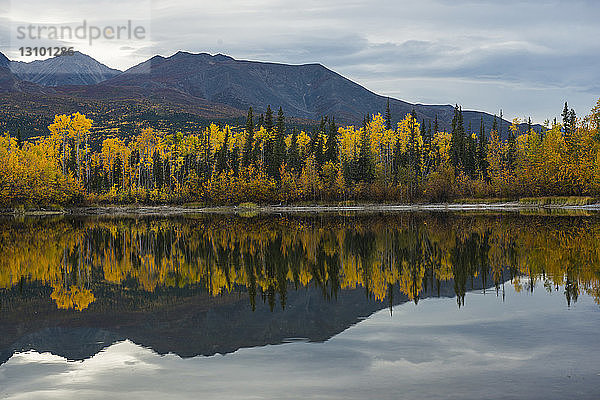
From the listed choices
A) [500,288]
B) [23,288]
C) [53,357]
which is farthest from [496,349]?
[23,288]

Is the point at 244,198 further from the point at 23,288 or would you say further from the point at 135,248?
the point at 23,288

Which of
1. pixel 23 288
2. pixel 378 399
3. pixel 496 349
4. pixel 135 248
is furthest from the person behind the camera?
pixel 135 248

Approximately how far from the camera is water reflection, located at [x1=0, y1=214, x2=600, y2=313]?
1778cm

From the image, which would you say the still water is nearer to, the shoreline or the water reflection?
the water reflection

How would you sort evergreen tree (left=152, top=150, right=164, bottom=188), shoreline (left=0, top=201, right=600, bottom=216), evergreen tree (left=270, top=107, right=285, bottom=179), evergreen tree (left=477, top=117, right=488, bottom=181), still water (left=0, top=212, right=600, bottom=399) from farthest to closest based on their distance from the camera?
evergreen tree (left=152, top=150, right=164, bottom=188), evergreen tree (left=477, top=117, right=488, bottom=181), evergreen tree (left=270, top=107, right=285, bottom=179), shoreline (left=0, top=201, right=600, bottom=216), still water (left=0, top=212, right=600, bottom=399)

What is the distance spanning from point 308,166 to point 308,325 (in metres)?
87.0

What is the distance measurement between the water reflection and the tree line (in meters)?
54.8

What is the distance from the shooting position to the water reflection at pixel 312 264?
17.8 metres

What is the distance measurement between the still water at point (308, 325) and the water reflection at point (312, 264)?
128mm

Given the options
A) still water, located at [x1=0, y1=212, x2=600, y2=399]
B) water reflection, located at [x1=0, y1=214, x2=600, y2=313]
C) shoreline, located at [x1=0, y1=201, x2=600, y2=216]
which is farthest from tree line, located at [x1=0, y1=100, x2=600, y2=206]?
still water, located at [x1=0, y1=212, x2=600, y2=399]

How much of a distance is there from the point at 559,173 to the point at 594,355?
266 feet

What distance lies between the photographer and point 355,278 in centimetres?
1958

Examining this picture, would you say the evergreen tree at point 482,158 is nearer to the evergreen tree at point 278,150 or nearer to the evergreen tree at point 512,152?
the evergreen tree at point 512,152

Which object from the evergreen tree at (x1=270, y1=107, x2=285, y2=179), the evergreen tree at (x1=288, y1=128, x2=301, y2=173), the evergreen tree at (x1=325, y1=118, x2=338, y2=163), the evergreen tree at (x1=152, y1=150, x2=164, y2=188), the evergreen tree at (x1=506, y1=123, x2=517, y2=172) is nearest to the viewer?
the evergreen tree at (x1=270, y1=107, x2=285, y2=179)
